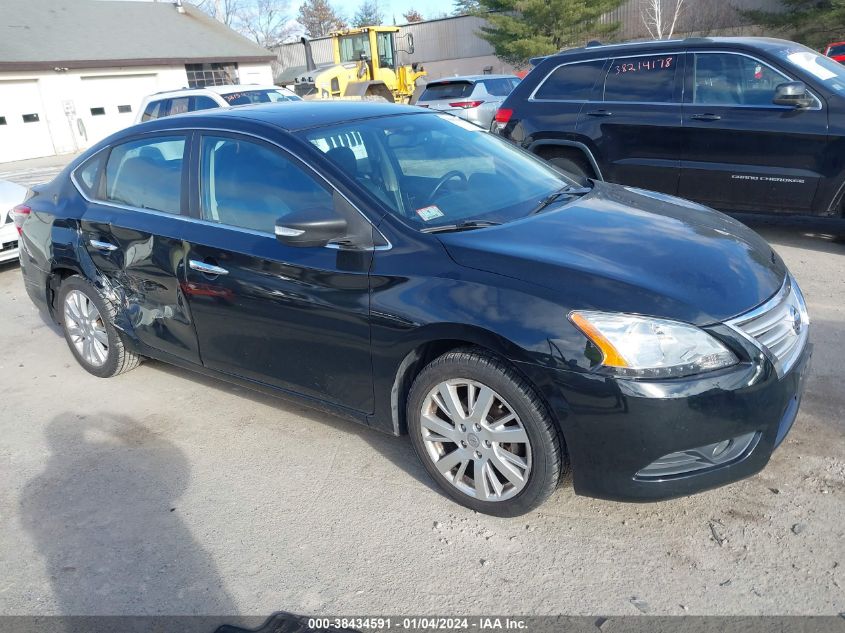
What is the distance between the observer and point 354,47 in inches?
842

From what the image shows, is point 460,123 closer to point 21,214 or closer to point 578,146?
point 578,146

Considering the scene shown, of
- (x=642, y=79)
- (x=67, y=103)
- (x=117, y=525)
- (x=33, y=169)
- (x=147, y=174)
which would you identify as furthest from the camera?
(x=67, y=103)

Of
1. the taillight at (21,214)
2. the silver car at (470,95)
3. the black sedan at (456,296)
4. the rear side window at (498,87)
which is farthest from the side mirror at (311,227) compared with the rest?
the rear side window at (498,87)

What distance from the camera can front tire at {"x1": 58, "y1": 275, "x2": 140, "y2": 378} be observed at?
4629 mm

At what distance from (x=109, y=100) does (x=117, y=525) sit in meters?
28.7

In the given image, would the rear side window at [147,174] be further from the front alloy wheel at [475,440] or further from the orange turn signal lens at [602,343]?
the orange turn signal lens at [602,343]

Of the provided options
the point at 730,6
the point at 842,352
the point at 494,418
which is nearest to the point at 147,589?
the point at 494,418

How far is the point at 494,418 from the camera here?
3.00 m

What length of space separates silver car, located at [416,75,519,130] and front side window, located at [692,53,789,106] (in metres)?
7.82

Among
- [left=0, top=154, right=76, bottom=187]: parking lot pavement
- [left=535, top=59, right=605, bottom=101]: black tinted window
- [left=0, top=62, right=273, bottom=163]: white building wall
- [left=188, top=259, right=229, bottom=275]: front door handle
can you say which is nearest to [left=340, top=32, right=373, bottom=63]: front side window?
[left=0, top=62, right=273, bottom=163]: white building wall

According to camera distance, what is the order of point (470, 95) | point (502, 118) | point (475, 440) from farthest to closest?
1. point (470, 95)
2. point (502, 118)
3. point (475, 440)

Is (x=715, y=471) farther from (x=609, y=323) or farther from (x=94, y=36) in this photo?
(x=94, y=36)

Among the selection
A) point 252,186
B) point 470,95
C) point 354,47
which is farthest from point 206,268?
point 354,47

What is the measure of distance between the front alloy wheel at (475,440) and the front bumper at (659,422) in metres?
0.25
